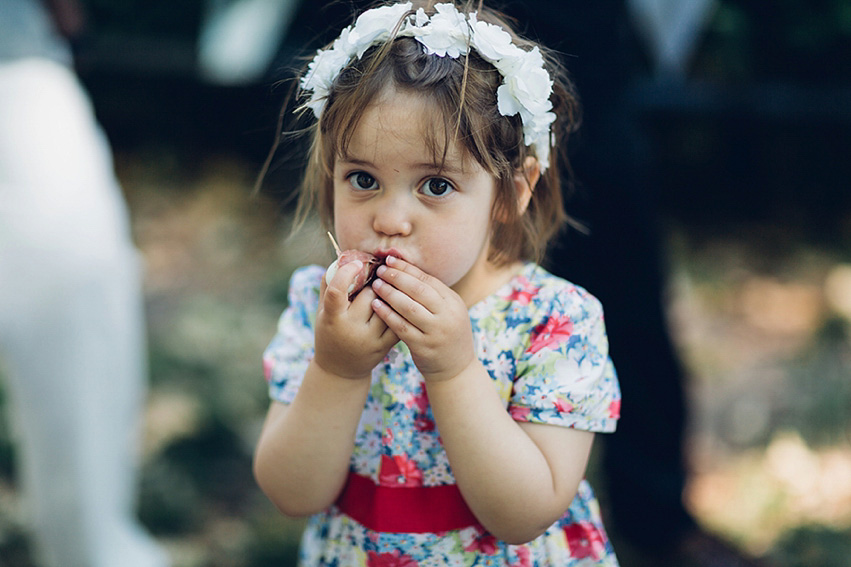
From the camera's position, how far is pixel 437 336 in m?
1.07

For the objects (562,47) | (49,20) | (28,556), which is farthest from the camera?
(28,556)

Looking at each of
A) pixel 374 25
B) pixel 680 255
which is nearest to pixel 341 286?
pixel 374 25

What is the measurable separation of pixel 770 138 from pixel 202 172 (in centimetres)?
359

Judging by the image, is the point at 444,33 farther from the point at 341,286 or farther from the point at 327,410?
the point at 327,410

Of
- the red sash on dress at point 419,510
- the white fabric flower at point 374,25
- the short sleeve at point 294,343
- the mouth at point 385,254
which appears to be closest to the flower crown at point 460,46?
the white fabric flower at point 374,25

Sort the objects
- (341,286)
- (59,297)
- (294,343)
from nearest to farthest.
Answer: (341,286) < (294,343) < (59,297)

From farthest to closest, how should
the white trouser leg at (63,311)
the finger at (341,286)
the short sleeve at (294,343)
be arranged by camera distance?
the white trouser leg at (63,311) < the short sleeve at (294,343) < the finger at (341,286)

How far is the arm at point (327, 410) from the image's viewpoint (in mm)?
1077

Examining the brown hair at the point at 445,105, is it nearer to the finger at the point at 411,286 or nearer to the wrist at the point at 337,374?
the finger at the point at 411,286

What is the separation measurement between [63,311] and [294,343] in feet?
3.13

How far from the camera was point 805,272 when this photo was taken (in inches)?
161

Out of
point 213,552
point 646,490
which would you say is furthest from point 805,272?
point 213,552

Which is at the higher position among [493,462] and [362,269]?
[362,269]

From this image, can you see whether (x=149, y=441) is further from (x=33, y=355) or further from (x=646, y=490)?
(x=646, y=490)
